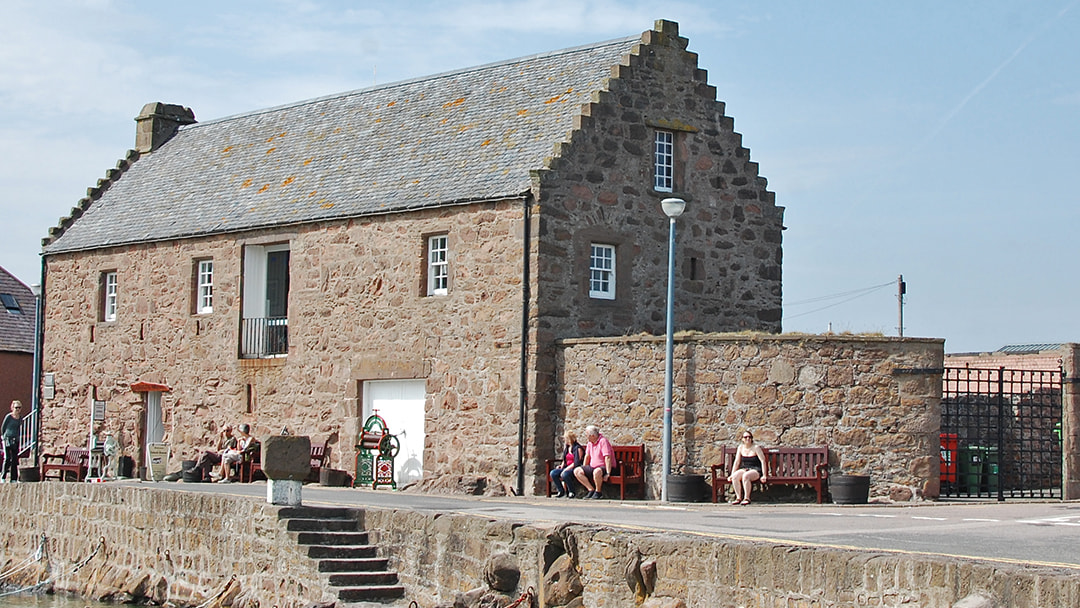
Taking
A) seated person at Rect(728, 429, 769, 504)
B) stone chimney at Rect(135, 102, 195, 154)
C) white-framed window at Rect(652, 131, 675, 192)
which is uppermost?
stone chimney at Rect(135, 102, 195, 154)

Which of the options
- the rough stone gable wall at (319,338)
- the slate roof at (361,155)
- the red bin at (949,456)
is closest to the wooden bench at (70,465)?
the rough stone gable wall at (319,338)

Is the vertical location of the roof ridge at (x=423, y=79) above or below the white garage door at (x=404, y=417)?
above

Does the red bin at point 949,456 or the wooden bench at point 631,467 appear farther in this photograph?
the wooden bench at point 631,467

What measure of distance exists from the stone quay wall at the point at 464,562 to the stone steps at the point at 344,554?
0.15 metres

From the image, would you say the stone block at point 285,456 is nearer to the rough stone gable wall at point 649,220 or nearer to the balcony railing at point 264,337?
the rough stone gable wall at point 649,220

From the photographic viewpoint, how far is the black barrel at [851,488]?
785 inches

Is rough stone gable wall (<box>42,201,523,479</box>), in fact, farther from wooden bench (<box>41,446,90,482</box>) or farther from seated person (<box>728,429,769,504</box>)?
seated person (<box>728,429,769,504</box>)

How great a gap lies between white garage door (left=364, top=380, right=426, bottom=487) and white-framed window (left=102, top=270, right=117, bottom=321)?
874 cm

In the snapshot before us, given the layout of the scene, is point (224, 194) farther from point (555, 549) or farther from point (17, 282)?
point (17, 282)

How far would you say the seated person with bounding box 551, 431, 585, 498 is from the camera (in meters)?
22.0

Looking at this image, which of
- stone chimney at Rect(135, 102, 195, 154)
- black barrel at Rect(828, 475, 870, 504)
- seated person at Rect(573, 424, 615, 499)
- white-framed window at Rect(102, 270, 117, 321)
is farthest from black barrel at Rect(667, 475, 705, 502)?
stone chimney at Rect(135, 102, 195, 154)

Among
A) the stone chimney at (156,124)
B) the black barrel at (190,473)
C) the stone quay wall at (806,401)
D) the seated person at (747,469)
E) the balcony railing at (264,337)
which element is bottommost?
the black barrel at (190,473)

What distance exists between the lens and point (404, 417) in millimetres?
25047

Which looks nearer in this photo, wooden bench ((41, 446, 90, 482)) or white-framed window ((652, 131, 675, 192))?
white-framed window ((652, 131, 675, 192))
